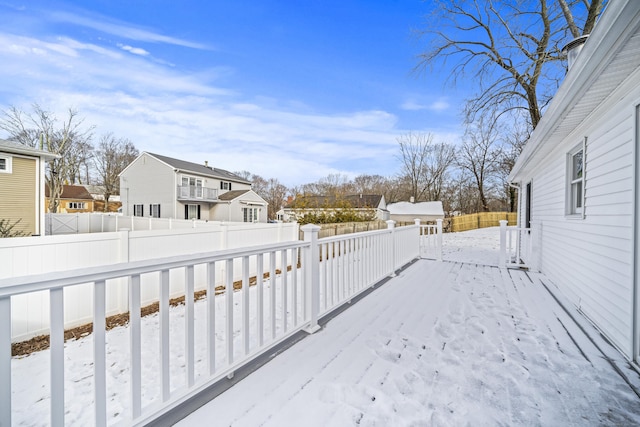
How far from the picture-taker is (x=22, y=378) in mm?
2385

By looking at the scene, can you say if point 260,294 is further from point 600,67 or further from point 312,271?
point 600,67

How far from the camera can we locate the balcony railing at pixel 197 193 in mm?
19312

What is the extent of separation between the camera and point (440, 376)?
1.96m

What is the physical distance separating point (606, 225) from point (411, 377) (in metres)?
2.38

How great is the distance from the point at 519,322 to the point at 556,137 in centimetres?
266

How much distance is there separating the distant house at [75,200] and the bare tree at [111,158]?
1848 millimetres

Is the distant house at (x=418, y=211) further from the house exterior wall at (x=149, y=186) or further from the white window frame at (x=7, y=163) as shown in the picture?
the white window frame at (x=7, y=163)

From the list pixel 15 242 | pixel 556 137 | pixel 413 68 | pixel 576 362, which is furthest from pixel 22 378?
pixel 413 68

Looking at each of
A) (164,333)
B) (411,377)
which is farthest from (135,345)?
(411,377)

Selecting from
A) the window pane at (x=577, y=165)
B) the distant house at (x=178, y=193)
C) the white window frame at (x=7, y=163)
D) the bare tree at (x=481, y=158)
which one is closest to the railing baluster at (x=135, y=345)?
the window pane at (x=577, y=165)

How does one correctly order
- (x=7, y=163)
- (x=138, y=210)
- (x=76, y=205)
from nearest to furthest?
(x=7, y=163)
(x=138, y=210)
(x=76, y=205)

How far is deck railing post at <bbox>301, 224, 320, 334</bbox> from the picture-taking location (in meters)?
2.61

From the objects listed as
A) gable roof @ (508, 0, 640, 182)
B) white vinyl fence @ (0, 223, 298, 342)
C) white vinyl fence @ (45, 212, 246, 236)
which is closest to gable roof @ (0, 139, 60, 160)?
white vinyl fence @ (45, 212, 246, 236)

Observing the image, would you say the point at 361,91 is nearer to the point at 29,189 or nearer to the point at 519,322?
the point at 519,322
